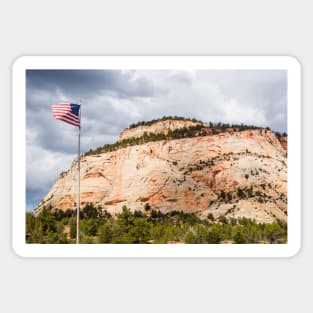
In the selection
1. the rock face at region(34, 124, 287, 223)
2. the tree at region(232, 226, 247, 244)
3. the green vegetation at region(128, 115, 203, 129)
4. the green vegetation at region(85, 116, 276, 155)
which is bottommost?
the tree at region(232, 226, 247, 244)

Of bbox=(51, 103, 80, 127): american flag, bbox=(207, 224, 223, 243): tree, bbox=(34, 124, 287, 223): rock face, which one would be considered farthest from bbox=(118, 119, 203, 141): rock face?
bbox=(207, 224, 223, 243): tree

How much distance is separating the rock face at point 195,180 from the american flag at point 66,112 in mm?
479

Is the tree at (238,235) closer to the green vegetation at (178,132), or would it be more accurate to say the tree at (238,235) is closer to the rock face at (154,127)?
the green vegetation at (178,132)

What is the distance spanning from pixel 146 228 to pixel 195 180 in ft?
2.53

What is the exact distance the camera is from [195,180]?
5.93 meters

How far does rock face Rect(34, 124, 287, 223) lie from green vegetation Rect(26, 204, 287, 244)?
0.29ft

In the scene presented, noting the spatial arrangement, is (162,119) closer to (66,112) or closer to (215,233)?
(66,112)

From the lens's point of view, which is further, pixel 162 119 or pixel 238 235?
pixel 162 119

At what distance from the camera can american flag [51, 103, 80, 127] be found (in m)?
5.71

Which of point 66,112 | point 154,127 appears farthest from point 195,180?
point 66,112

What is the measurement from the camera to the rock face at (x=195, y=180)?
5.88 meters

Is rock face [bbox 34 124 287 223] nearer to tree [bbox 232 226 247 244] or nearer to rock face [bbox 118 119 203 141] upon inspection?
rock face [bbox 118 119 203 141]

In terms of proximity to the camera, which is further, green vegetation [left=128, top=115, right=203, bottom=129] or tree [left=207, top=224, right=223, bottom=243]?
green vegetation [left=128, top=115, right=203, bottom=129]
